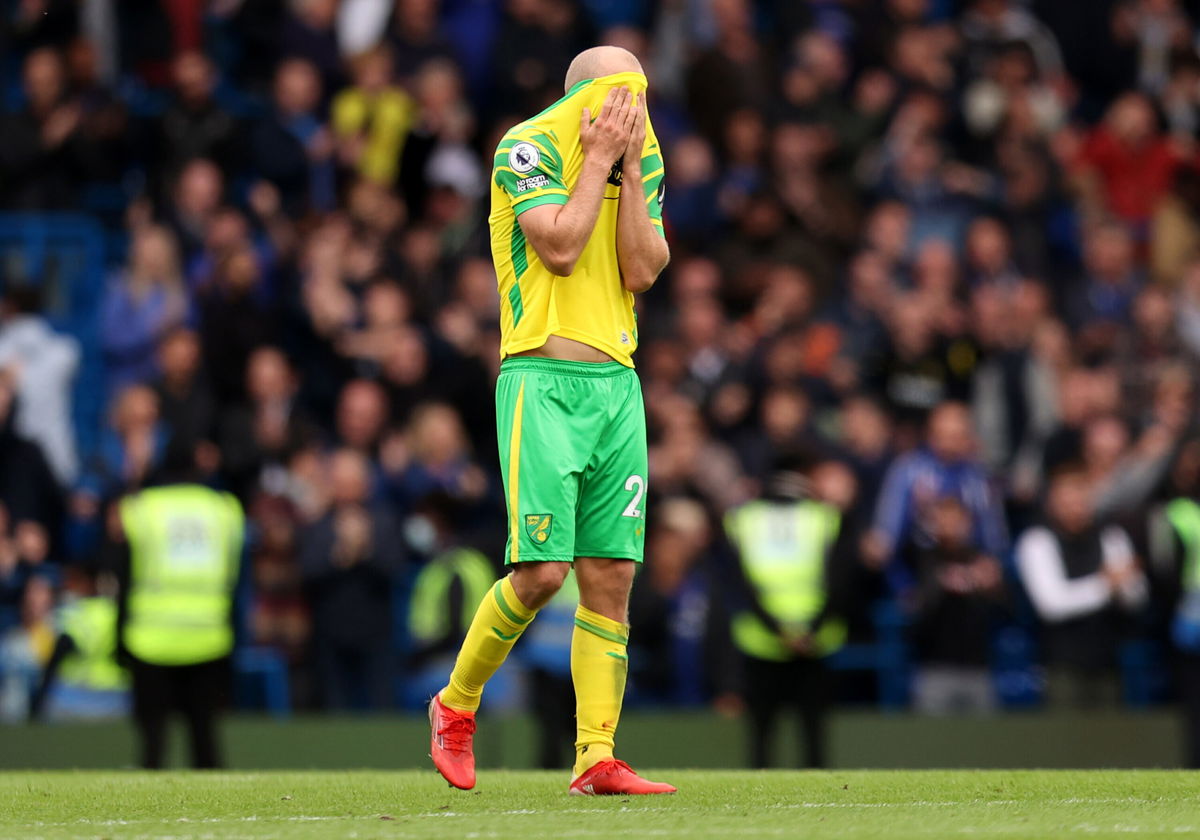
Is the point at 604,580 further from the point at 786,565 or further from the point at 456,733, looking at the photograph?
the point at 786,565

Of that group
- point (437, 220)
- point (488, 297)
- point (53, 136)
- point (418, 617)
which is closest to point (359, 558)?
point (418, 617)

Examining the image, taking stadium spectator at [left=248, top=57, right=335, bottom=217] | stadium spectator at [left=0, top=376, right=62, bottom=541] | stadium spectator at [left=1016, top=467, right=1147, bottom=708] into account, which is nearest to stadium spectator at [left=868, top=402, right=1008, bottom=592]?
stadium spectator at [left=1016, top=467, right=1147, bottom=708]

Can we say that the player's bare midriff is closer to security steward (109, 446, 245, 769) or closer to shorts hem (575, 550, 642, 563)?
shorts hem (575, 550, 642, 563)

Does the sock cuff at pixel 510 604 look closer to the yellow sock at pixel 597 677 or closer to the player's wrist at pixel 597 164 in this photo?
the yellow sock at pixel 597 677

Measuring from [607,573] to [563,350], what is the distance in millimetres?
763

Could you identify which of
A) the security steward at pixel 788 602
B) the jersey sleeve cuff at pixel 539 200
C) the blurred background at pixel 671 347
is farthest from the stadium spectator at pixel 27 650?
the jersey sleeve cuff at pixel 539 200

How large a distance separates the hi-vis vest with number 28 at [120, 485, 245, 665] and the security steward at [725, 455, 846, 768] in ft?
9.96

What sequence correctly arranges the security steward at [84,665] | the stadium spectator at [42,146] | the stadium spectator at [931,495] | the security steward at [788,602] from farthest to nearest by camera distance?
1. the stadium spectator at [42,146]
2. the stadium spectator at [931,495]
3. the security steward at [84,665]
4. the security steward at [788,602]

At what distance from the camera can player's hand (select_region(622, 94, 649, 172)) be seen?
22.4 feet

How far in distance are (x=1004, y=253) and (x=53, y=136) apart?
7180 millimetres

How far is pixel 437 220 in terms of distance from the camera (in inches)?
609

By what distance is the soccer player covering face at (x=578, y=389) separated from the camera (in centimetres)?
672

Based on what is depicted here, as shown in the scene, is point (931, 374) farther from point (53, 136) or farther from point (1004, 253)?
point (53, 136)

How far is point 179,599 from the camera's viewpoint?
11.0m
